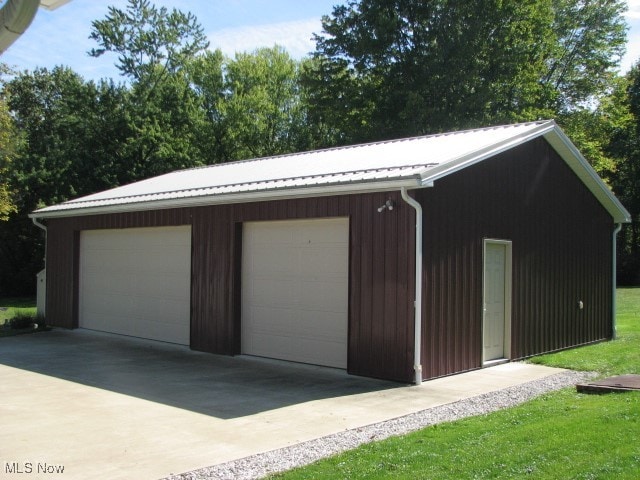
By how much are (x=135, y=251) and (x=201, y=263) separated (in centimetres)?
243

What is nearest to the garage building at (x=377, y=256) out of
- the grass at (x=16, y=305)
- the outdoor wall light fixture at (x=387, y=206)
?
the outdoor wall light fixture at (x=387, y=206)

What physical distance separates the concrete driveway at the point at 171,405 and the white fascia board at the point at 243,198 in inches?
102

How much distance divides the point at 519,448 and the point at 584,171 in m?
8.40

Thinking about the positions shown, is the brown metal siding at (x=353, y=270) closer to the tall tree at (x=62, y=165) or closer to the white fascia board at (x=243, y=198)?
the white fascia board at (x=243, y=198)

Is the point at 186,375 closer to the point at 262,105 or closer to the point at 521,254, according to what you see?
the point at 521,254

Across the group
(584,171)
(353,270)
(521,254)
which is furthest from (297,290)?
(584,171)

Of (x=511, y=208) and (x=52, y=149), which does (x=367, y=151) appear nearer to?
(x=511, y=208)

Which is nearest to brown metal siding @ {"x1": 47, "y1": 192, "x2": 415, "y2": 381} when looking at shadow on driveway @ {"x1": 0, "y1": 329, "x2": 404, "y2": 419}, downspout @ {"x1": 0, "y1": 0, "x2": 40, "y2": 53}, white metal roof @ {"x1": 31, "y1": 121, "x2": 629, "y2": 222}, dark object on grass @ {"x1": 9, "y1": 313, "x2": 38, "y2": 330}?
white metal roof @ {"x1": 31, "y1": 121, "x2": 629, "y2": 222}

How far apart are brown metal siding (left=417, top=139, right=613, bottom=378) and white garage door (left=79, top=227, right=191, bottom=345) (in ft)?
17.0

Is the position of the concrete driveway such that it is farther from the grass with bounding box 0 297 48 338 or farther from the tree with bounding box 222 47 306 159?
the tree with bounding box 222 47 306 159

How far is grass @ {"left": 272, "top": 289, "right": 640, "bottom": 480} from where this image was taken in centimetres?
448

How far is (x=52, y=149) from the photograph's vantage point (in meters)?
27.1

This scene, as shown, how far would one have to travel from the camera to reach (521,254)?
35.2ft

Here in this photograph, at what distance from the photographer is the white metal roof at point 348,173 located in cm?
873
